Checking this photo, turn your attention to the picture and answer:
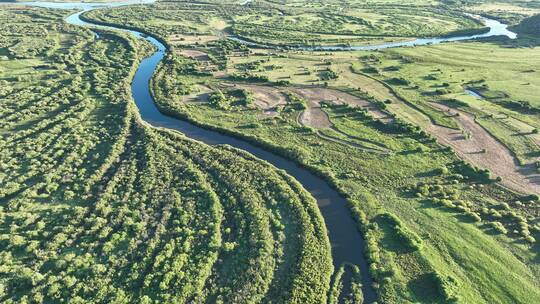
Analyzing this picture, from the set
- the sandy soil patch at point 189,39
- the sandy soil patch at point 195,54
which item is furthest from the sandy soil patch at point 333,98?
the sandy soil patch at point 189,39

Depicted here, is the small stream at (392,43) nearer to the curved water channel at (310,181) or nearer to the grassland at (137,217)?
the curved water channel at (310,181)

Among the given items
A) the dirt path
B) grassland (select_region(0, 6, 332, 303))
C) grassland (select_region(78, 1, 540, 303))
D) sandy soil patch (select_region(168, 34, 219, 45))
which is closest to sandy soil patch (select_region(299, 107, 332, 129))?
grassland (select_region(78, 1, 540, 303))

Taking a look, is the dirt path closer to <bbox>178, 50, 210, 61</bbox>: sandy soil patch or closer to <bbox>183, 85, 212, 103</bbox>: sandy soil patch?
<bbox>183, 85, 212, 103</bbox>: sandy soil patch

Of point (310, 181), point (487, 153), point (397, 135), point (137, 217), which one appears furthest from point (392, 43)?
point (137, 217)

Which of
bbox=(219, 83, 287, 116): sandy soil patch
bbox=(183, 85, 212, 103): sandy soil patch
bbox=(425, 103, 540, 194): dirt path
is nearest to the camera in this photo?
bbox=(425, 103, 540, 194): dirt path

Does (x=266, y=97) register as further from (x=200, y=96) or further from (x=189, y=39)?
(x=189, y=39)

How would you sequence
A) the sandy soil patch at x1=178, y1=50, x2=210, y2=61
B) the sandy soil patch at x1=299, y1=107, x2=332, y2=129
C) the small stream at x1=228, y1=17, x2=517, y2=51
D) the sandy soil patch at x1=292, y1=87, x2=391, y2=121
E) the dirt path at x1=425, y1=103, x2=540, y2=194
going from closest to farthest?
the dirt path at x1=425, y1=103, x2=540, y2=194 < the sandy soil patch at x1=299, y1=107, x2=332, y2=129 < the sandy soil patch at x1=292, y1=87, x2=391, y2=121 < the sandy soil patch at x1=178, y1=50, x2=210, y2=61 < the small stream at x1=228, y1=17, x2=517, y2=51

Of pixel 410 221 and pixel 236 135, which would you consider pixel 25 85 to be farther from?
pixel 410 221
